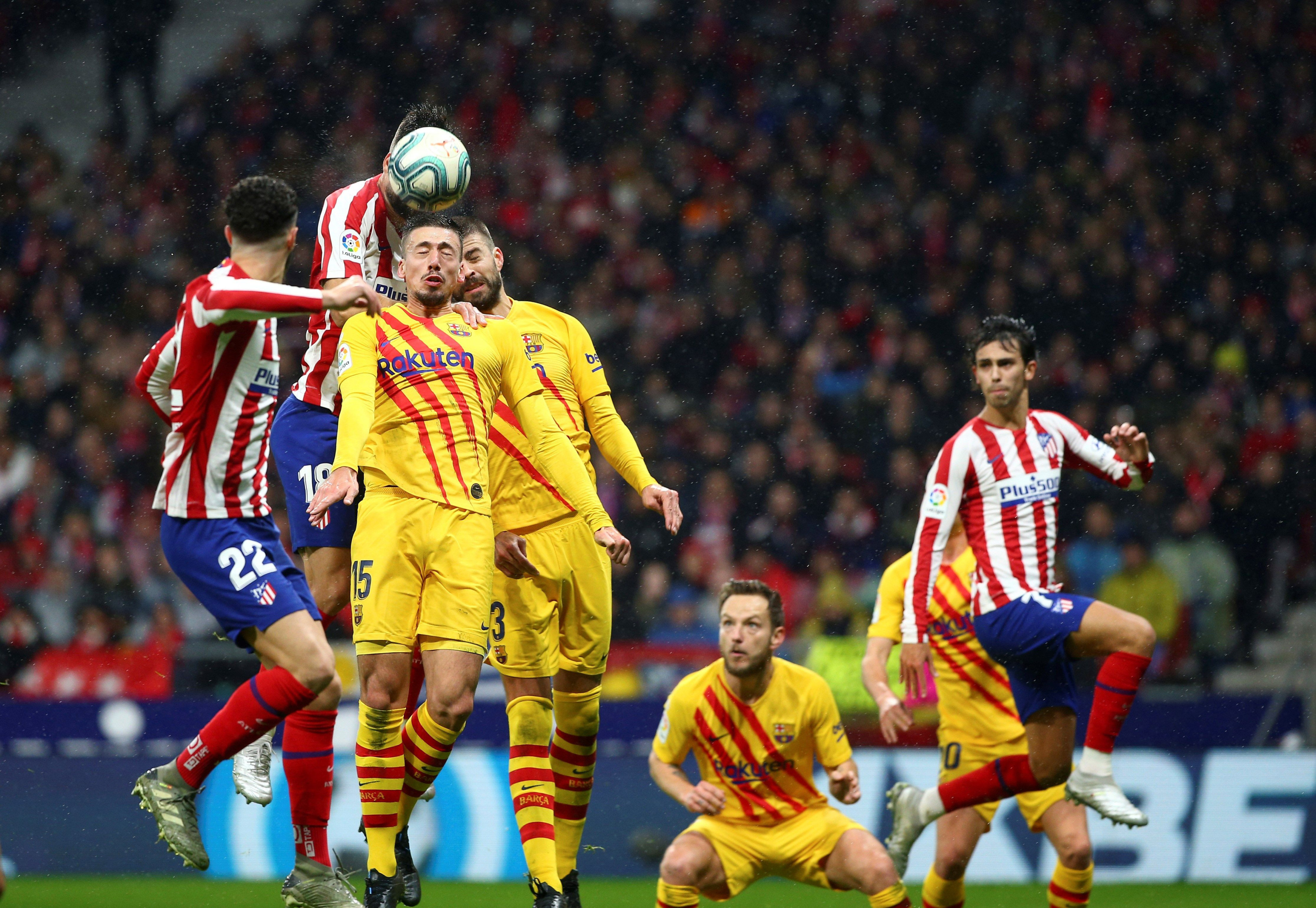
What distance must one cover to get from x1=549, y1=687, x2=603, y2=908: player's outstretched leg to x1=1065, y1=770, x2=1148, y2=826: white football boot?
198 centimetres

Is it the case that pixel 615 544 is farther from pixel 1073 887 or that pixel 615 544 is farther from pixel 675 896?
pixel 1073 887

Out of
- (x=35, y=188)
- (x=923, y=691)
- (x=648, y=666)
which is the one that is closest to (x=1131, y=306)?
(x=648, y=666)

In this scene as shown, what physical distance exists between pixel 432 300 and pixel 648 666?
493cm

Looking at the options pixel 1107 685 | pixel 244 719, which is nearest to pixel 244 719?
pixel 244 719

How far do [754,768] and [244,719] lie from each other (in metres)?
2.21

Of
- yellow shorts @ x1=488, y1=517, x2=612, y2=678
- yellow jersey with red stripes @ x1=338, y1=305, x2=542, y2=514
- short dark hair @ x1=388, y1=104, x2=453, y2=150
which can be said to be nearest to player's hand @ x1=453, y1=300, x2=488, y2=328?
yellow jersey with red stripes @ x1=338, y1=305, x2=542, y2=514

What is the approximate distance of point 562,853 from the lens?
5969mm

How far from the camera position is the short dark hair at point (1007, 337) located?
6227 millimetres

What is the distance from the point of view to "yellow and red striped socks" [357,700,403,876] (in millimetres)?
5262

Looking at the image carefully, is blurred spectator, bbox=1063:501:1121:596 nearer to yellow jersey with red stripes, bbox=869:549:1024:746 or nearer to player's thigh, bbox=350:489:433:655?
yellow jersey with red stripes, bbox=869:549:1024:746

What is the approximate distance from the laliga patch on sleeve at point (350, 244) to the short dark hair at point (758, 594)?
6.49 feet

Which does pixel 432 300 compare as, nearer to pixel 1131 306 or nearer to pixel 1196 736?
pixel 1196 736

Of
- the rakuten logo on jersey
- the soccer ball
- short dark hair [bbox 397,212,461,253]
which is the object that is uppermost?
the soccer ball

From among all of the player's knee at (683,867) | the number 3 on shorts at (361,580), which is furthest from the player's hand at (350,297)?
the player's knee at (683,867)
